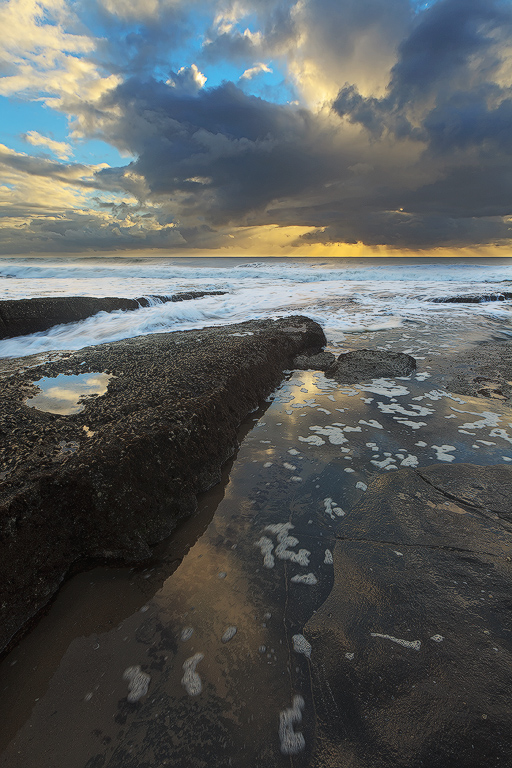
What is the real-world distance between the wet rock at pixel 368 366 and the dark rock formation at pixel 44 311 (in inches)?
272

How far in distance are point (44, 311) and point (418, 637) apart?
9547 millimetres

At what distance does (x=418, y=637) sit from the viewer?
173 centimetres

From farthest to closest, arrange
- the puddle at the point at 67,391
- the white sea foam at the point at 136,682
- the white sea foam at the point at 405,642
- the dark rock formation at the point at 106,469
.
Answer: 1. the puddle at the point at 67,391
2. the dark rock formation at the point at 106,469
3. the white sea foam at the point at 405,642
4. the white sea foam at the point at 136,682

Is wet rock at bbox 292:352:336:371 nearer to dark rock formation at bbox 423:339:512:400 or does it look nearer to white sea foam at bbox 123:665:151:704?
dark rock formation at bbox 423:339:512:400

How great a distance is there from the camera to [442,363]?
5.98m

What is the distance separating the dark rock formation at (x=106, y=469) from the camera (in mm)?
1965

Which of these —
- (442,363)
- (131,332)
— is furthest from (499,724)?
(131,332)

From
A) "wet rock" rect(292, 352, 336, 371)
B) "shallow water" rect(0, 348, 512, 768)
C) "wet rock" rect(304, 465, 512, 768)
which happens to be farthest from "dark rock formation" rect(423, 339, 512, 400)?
"wet rock" rect(304, 465, 512, 768)

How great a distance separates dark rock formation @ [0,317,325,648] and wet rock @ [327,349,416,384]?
198 centimetres

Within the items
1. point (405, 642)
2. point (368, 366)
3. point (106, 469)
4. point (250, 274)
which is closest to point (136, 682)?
point (106, 469)

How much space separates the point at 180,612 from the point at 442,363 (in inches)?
217

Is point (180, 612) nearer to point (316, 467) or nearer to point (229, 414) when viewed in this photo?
point (316, 467)

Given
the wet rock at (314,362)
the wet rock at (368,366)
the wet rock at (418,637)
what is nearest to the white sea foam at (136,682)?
the wet rock at (418,637)

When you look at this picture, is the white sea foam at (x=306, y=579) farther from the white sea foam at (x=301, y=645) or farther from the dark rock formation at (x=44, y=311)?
the dark rock formation at (x=44, y=311)
